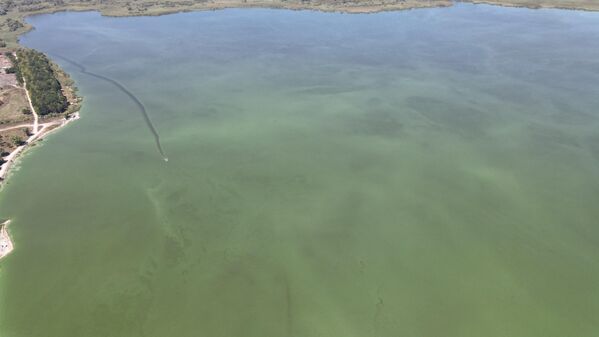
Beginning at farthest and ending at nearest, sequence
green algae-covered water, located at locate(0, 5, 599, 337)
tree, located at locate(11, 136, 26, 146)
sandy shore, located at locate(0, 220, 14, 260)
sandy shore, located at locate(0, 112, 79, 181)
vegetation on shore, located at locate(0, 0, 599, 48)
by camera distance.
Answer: vegetation on shore, located at locate(0, 0, 599, 48) < tree, located at locate(11, 136, 26, 146) < sandy shore, located at locate(0, 112, 79, 181) < sandy shore, located at locate(0, 220, 14, 260) < green algae-covered water, located at locate(0, 5, 599, 337)

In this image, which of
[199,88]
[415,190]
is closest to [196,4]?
[199,88]

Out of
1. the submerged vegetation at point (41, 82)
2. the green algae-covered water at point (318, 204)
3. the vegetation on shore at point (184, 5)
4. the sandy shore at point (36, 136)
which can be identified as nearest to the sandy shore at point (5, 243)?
the green algae-covered water at point (318, 204)

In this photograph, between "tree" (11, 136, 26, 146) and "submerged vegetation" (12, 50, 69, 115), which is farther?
"submerged vegetation" (12, 50, 69, 115)

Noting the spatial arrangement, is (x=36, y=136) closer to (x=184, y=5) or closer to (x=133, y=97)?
(x=133, y=97)

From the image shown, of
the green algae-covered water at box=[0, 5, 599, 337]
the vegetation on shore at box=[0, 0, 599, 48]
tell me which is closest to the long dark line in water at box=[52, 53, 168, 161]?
the green algae-covered water at box=[0, 5, 599, 337]

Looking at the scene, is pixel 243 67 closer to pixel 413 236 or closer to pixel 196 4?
pixel 413 236

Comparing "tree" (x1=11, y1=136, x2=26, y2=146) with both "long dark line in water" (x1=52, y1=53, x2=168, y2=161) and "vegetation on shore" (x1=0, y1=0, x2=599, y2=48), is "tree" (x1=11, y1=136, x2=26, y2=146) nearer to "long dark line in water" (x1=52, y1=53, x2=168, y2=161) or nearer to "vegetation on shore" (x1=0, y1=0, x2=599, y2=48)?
"long dark line in water" (x1=52, y1=53, x2=168, y2=161)
